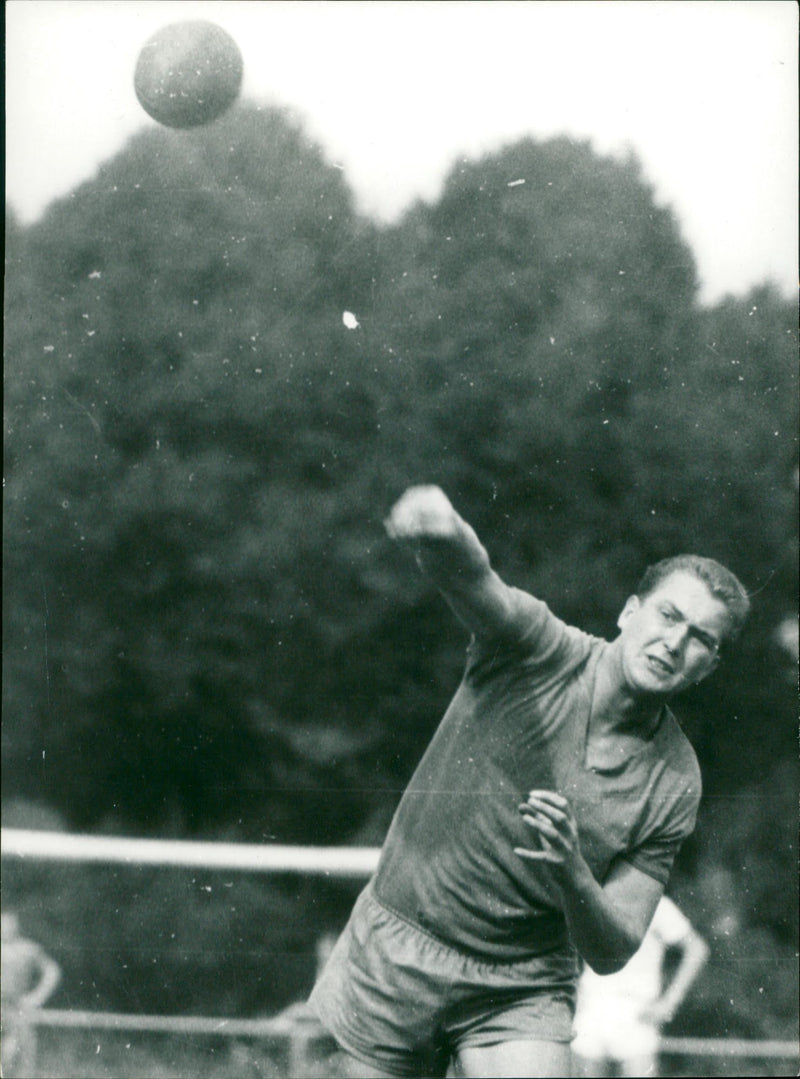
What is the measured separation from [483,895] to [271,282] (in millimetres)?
1287

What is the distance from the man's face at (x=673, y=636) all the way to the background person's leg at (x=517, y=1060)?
26.8 inches

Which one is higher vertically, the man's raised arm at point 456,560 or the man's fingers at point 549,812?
the man's raised arm at point 456,560

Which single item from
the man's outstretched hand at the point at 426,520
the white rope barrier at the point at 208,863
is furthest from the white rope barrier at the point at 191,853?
the man's outstretched hand at the point at 426,520

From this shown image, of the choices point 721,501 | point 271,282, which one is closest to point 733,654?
point 721,501

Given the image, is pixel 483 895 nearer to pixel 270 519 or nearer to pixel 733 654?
pixel 733 654

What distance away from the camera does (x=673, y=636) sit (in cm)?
205

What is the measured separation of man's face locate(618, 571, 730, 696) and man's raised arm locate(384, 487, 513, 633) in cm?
31

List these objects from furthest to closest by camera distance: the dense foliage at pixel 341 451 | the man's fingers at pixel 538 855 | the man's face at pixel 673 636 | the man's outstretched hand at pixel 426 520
A: 1. the dense foliage at pixel 341 451
2. the man's face at pixel 673 636
3. the man's fingers at pixel 538 855
4. the man's outstretched hand at pixel 426 520

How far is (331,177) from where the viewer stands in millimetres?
2189

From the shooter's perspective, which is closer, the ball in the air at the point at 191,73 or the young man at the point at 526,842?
the young man at the point at 526,842

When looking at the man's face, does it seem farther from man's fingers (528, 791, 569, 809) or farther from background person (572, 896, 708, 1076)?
background person (572, 896, 708, 1076)

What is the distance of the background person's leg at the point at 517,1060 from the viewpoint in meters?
1.93

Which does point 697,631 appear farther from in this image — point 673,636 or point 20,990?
point 20,990

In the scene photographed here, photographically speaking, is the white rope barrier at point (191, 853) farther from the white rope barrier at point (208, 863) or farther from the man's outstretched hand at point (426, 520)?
the man's outstretched hand at point (426, 520)
